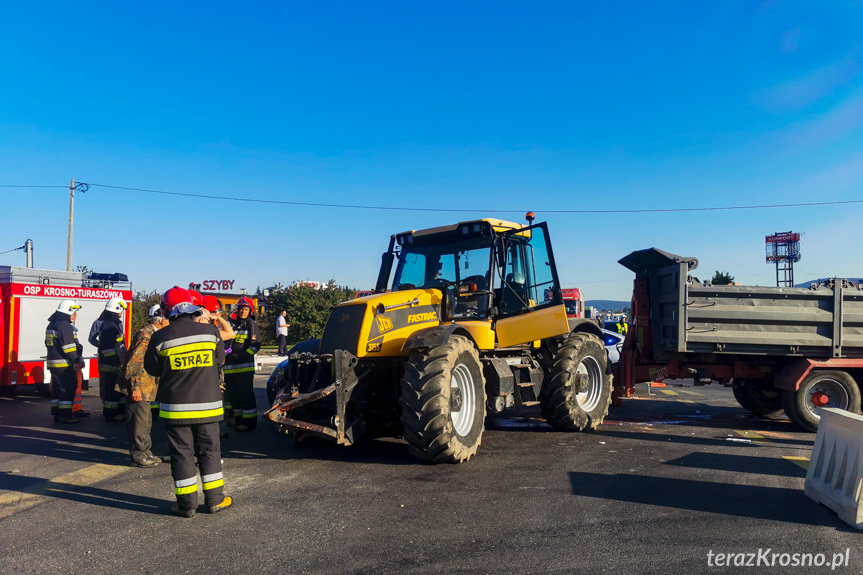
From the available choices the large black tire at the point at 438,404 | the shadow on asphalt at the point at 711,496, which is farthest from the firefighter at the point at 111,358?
the shadow on asphalt at the point at 711,496

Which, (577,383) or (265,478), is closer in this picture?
(265,478)

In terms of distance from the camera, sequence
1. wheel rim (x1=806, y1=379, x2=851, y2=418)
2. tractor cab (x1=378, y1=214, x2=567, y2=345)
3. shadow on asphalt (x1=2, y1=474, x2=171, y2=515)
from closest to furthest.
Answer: shadow on asphalt (x1=2, y1=474, x2=171, y2=515), tractor cab (x1=378, y1=214, x2=567, y2=345), wheel rim (x1=806, y1=379, x2=851, y2=418)

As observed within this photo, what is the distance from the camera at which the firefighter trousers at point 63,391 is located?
879 cm

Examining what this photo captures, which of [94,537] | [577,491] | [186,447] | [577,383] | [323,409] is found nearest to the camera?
[94,537]

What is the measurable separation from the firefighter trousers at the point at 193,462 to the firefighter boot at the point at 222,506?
3 cm

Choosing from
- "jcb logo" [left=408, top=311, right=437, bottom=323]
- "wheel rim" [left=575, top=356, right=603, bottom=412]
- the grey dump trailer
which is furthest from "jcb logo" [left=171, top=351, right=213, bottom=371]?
the grey dump trailer

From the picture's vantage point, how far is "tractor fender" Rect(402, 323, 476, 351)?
6.05 metres

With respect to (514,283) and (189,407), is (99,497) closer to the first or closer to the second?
(189,407)

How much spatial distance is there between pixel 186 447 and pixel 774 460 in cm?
581

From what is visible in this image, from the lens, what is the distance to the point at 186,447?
4.72 m

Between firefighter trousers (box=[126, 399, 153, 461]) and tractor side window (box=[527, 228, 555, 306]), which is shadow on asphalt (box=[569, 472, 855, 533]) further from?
firefighter trousers (box=[126, 399, 153, 461])

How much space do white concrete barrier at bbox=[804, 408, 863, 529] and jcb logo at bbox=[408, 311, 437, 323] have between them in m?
3.89

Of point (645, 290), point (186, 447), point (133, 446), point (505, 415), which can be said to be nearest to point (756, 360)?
point (645, 290)

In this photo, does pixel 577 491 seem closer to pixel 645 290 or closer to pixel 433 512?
pixel 433 512
